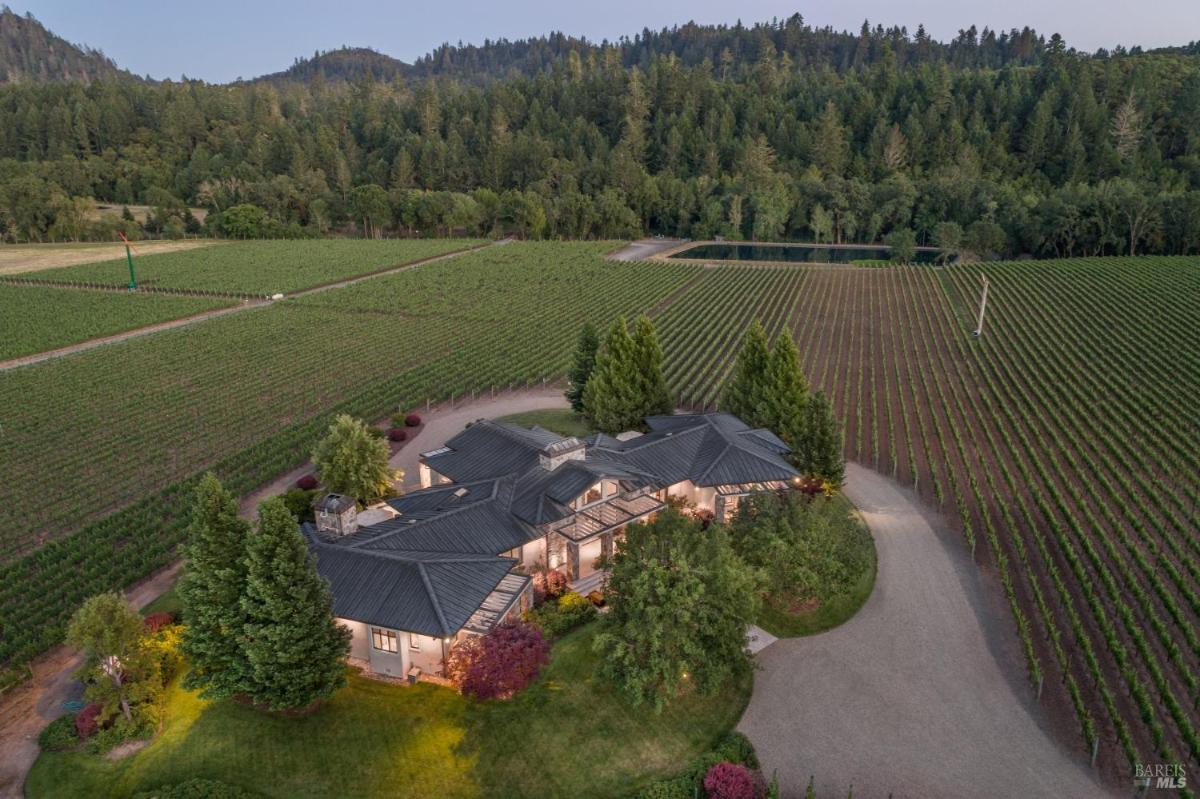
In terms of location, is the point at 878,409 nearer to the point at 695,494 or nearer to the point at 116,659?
the point at 695,494

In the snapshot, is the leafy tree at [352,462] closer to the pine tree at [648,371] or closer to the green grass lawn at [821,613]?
the pine tree at [648,371]

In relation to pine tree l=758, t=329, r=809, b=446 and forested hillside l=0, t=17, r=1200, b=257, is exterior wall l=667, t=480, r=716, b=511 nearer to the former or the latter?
pine tree l=758, t=329, r=809, b=446

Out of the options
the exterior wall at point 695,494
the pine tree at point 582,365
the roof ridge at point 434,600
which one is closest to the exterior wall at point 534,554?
the roof ridge at point 434,600

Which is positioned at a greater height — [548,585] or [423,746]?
[548,585]

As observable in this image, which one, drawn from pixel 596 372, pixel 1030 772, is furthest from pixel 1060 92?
pixel 1030 772

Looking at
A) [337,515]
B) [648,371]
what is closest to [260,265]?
[648,371]

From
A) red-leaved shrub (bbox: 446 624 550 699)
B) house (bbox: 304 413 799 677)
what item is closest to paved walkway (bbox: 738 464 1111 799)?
red-leaved shrub (bbox: 446 624 550 699)
